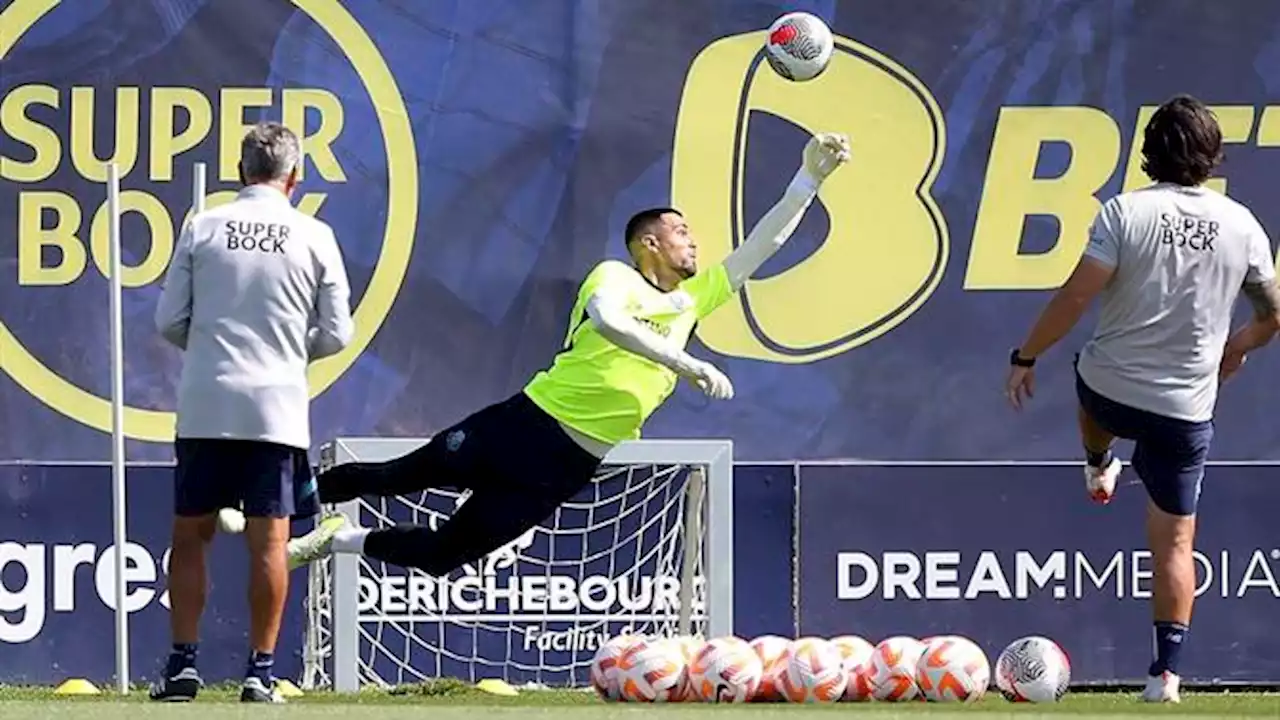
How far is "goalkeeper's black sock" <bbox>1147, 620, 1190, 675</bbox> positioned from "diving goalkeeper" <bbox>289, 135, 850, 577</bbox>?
189cm

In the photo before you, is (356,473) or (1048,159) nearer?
(356,473)

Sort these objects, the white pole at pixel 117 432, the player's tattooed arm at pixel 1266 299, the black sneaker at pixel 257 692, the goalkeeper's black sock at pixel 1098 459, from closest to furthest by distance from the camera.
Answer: the black sneaker at pixel 257 692 → the player's tattooed arm at pixel 1266 299 → the goalkeeper's black sock at pixel 1098 459 → the white pole at pixel 117 432

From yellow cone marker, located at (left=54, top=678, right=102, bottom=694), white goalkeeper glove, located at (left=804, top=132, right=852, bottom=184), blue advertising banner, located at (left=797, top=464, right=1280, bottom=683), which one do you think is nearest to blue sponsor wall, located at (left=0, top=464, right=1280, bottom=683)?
blue advertising banner, located at (left=797, top=464, right=1280, bottom=683)

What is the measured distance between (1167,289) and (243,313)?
2.69 metres

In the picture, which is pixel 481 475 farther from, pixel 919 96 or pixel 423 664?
pixel 919 96

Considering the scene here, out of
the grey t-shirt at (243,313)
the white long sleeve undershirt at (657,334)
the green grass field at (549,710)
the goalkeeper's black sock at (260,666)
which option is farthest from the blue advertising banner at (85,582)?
the grey t-shirt at (243,313)

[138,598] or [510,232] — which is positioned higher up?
[510,232]

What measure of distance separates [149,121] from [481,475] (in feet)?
9.81

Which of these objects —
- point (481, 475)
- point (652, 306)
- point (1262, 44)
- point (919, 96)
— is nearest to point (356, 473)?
point (481, 475)

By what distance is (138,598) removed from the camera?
1170 cm

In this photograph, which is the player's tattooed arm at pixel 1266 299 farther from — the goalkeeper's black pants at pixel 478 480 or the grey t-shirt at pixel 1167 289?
the goalkeeper's black pants at pixel 478 480

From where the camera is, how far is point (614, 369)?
9.62m

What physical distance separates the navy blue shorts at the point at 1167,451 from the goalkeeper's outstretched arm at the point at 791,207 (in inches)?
59.1

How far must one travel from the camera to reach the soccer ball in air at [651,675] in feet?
31.3
